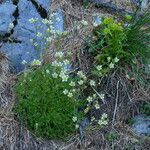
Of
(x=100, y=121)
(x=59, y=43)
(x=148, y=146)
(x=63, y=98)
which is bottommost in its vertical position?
(x=148, y=146)

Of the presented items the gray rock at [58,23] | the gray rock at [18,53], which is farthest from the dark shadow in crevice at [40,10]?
the gray rock at [18,53]

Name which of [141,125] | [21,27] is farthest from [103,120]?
→ [21,27]

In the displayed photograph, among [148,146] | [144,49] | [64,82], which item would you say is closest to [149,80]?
[144,49]

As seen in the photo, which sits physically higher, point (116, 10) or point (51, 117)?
point (116, 10)

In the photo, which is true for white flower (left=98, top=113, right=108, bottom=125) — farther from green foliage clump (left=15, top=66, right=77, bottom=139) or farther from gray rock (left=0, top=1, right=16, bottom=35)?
gray rock (left=0, top=1, right=16, bottom=35)

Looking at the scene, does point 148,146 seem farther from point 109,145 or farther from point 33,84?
point 33,84

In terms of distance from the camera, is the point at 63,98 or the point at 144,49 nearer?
the point at 63,98

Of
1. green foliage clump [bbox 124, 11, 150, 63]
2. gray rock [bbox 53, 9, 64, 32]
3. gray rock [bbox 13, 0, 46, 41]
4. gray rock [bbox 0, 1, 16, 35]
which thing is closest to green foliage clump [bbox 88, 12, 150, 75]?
green foliage clump [bbox 124, 11, 150, 63]
